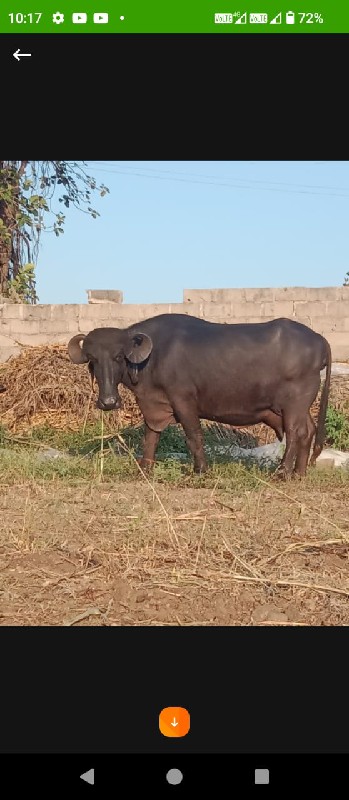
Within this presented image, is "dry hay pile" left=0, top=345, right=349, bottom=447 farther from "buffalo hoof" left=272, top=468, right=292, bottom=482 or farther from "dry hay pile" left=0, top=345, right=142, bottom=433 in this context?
"buffalo hoof" left=272, top=468, right=292, bottom=482

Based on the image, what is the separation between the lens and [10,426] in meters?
12.5

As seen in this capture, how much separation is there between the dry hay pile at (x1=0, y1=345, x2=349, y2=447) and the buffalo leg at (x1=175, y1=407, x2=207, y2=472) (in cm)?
340

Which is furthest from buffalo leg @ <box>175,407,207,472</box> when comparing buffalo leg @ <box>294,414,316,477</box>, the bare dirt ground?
the bare dirt ground

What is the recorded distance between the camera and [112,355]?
832 cm

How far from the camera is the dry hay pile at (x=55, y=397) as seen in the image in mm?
12242

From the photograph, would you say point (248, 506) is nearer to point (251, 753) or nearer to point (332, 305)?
point (251, 753)

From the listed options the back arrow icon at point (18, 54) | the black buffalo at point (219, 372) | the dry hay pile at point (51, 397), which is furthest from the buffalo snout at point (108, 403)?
the back arrow icon at point (18, 54)

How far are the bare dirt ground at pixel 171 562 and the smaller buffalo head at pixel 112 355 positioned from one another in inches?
80.2

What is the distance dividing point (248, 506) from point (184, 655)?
362cm

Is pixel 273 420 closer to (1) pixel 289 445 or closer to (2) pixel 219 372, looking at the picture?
(1) pixel 289 445

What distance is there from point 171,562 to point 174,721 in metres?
2.58

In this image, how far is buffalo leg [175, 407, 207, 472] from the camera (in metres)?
8.41
